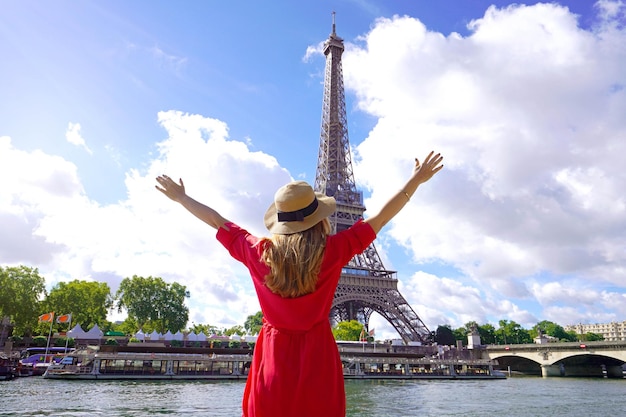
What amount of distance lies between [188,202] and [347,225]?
5869 cm

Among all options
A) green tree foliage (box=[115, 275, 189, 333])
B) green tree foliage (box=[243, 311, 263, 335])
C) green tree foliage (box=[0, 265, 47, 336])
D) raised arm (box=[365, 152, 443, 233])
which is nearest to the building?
green tree foliage (box=[243, 311, 263, 335])

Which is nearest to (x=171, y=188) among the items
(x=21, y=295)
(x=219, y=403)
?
(x=219, y=403)

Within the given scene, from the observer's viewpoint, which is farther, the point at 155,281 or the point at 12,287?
the point at 155,281

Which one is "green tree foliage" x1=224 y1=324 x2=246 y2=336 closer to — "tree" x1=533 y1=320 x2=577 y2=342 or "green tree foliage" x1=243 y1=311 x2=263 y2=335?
"green tree foliage" x1=243 y1=311 x2=263 y2=335

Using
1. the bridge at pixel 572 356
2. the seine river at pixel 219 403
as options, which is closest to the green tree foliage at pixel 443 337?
the bridge at pixel 572 356

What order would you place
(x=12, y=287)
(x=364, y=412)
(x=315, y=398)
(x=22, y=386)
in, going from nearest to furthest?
(x=315, y=398) → (x=364, y=412) → (x=22, y=386) → (x=12, y=287)

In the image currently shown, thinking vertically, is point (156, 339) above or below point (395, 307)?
below

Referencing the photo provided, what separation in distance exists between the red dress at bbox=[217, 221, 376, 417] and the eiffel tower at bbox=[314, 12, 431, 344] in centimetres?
5139

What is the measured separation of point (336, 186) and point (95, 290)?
107 feet

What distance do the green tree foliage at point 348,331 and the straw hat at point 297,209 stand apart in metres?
54.8

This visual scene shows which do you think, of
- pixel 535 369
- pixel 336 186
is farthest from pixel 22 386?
pixel 535 369

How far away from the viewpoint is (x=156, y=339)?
44094 millimetres

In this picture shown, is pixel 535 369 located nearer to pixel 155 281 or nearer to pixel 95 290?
pixel 155 281

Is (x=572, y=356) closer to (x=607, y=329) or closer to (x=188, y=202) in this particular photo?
(x=188, y=202)
